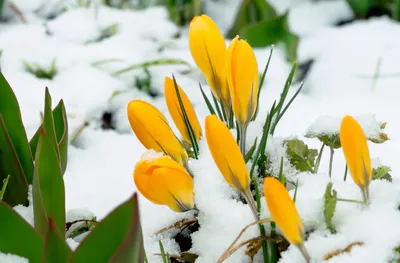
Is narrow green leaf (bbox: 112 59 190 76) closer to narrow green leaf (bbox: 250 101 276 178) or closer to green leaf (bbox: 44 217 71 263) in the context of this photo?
narrow green leaf (bbox: 250 101 276 178)

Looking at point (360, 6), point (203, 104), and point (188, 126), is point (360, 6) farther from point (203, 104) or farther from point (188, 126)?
point (188, 126)

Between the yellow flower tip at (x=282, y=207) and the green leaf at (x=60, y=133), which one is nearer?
the yellow flower tip at (x=282, y=207)

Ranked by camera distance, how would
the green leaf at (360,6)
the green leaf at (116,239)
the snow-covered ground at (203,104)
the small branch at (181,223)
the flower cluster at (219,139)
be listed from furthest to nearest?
the green leaf at (360,6) < the small branch at (181,223) < the snow-covered ground at (203,104) < the flower cluster at (219,139) < the green leaf at (116,239)

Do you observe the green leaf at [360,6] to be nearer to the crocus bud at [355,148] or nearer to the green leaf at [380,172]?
the green leaf at [380,172]

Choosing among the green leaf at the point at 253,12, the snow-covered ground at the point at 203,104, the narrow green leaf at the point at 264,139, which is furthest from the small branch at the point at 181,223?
the green leaf at the point at 253,12

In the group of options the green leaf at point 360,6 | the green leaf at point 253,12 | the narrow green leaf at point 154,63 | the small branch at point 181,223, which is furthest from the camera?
the green leaf at point 360,6

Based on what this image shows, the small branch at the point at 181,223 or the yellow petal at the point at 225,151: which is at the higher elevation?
the yellow petal at the point at 225,151
